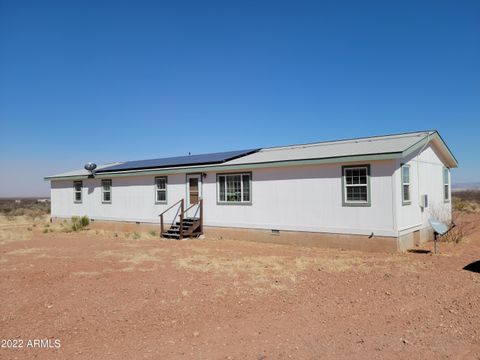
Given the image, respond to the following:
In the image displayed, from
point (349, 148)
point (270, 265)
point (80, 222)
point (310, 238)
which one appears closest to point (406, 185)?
point (349, 148)

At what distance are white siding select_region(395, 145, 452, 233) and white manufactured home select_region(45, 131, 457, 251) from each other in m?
0.03

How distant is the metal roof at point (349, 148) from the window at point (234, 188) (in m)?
0.61

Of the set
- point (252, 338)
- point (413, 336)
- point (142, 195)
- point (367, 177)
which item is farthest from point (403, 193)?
point (142, 195)

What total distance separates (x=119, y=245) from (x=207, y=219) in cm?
376

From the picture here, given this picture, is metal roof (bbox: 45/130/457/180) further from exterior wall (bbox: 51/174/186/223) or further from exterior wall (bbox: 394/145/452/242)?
exterior wall (bbox: 51/174/186/223)

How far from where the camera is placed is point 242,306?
5969mm

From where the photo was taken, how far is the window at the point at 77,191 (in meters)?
21.2

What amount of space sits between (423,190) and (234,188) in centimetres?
704

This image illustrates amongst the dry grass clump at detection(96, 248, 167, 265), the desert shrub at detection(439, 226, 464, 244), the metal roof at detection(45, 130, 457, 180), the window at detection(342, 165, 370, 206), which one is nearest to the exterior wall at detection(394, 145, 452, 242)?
the metal roof at detection(45, 130, 457, 180)

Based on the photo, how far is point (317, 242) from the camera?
12305 millimetres

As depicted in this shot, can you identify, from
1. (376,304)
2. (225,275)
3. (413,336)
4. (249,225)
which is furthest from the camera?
(249,225)

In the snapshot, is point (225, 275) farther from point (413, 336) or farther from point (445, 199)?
point (445, 199)

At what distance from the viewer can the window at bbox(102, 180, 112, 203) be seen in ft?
64.1

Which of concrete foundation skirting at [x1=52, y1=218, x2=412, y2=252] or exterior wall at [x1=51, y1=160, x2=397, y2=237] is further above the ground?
exterior wall at [x1=51, y1=160, x2=397, y2=237]
